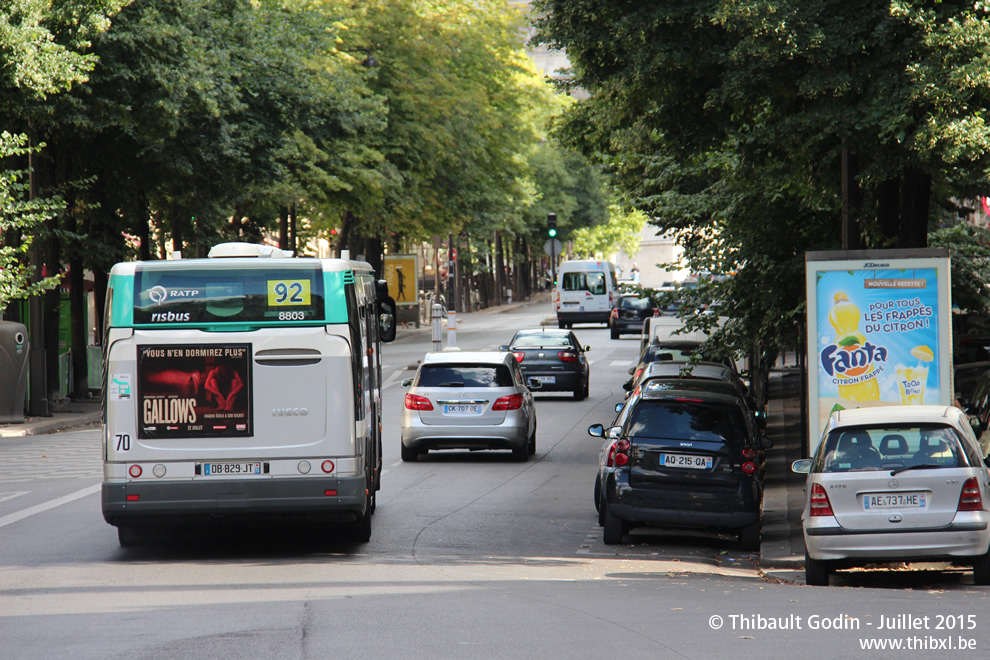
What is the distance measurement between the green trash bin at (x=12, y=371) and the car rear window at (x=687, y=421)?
53.9 feet

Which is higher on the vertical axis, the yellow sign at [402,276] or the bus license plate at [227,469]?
the yellow sign at [402,276]

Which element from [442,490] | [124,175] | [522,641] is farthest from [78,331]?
[522,641]

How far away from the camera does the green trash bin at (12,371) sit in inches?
981

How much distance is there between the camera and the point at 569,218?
8406 centimetres

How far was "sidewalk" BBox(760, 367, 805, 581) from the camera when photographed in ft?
39.2

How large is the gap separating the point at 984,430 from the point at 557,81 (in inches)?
594

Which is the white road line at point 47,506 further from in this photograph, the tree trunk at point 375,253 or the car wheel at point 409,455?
the tree trunk at point 375,253

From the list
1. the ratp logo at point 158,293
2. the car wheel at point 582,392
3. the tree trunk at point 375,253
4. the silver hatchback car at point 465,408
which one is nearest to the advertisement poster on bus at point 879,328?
the ratp logo at point 158,293

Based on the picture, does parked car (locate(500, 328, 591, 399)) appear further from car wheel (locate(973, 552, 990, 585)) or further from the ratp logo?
car wheel (locate(973, 552, 990, 585))

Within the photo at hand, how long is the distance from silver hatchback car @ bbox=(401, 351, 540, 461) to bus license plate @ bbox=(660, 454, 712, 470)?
6.82 m

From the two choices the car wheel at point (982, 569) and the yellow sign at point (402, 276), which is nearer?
the car wheel at point (982, 569)

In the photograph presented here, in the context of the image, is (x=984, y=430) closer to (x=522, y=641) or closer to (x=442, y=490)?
(x=442, y=490)

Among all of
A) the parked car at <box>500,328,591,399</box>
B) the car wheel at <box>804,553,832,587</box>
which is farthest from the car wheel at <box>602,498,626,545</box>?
the parked car at <box>500,328,591,399</box>

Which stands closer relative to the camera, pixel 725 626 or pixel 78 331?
pixel 725 626
